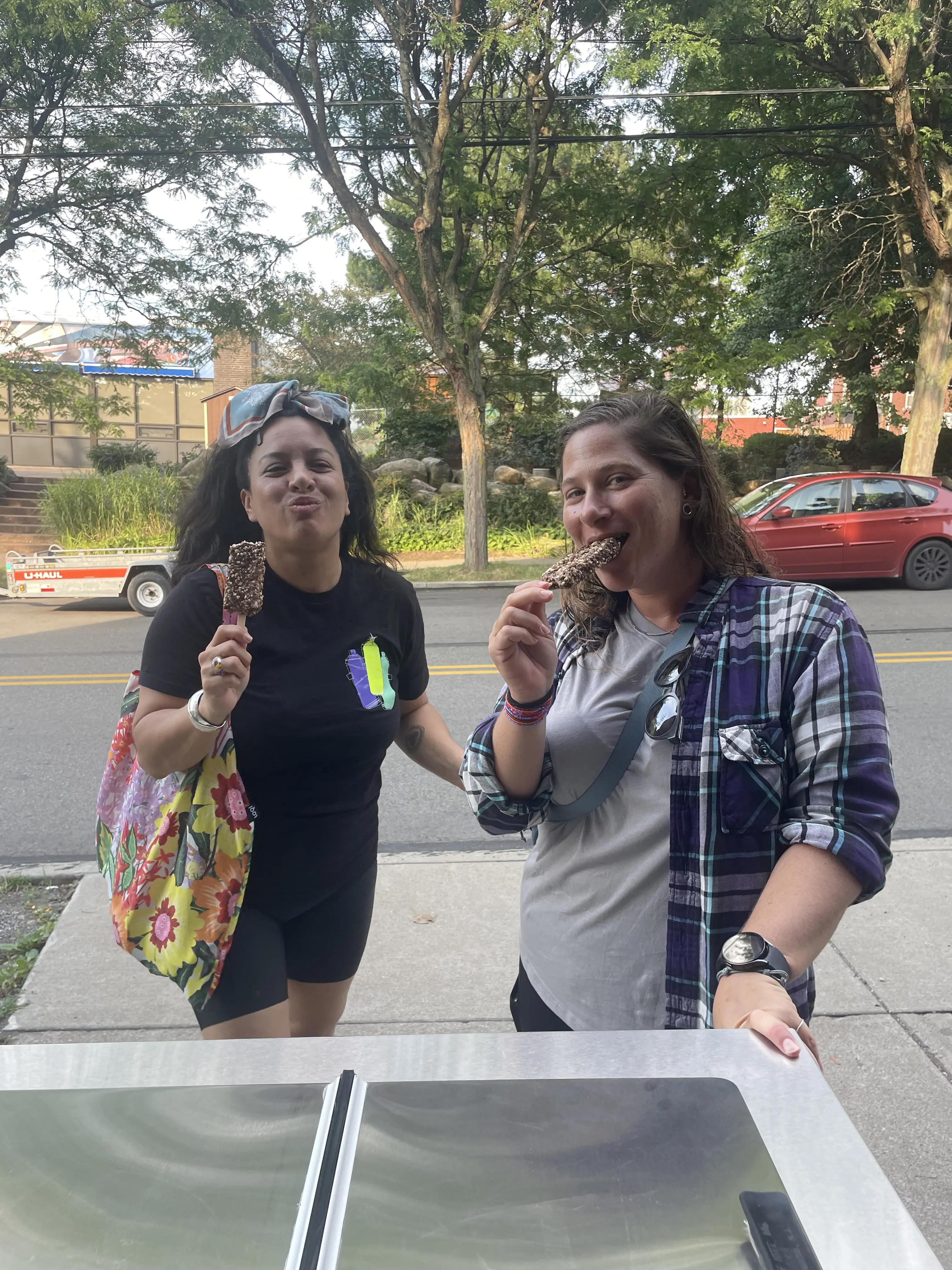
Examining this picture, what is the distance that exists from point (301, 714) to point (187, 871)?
16.0 inches

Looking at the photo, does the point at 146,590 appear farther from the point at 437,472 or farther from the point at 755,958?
the point at 755,958

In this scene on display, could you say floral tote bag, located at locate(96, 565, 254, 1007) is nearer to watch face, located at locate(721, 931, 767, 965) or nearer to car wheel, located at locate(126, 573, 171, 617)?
watch face, located at locate(721, 931, 767, 965)

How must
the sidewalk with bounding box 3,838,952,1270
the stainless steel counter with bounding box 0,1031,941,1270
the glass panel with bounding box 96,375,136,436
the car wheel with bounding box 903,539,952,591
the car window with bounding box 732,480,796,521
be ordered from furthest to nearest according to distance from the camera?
the glass panel with bounding box 96,375,136,436 → the car wheel with bounding box 903,539,952,591 → the car window with bounding box 732,480,796,521 → the sidewalk with bounding box 3,838,952,1270 → the stainless steel counter with bounding box 0,1031,941,1270

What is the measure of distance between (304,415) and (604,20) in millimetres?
14889

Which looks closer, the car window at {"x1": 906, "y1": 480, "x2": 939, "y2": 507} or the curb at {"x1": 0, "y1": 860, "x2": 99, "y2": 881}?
the curb at {"x1": 0, "y1": 860, "x2": 99, "y2": 881}

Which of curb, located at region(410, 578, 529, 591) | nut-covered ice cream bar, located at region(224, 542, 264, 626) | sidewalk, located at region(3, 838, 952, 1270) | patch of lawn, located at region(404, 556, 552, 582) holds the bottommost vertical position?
sidewalk, located at region(3, 838, 952, 1270)

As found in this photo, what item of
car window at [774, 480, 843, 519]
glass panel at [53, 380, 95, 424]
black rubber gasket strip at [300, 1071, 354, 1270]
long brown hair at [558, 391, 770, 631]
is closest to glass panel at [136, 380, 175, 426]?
glass panel at [53, 380, 95, 424]

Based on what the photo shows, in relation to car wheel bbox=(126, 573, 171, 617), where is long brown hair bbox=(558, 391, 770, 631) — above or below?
above

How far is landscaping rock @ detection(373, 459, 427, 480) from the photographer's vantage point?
24.1m

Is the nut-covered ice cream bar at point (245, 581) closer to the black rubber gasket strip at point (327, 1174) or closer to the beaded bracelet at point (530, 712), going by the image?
the beaded bracelet at point (530, 712)

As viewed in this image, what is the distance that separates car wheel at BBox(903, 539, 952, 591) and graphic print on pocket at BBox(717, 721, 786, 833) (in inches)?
535

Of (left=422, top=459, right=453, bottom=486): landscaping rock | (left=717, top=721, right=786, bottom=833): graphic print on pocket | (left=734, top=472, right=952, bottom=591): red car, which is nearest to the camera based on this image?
(left=717, top=721, right=786, bottom=833): graphic print on pocket

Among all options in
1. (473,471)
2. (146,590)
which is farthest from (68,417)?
(146,590)

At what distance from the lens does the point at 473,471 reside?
17.1 meters
